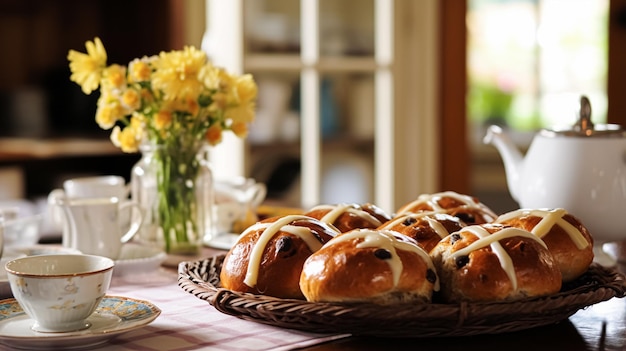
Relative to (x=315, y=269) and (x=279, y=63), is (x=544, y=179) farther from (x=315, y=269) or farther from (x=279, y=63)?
(x=279, y=63)

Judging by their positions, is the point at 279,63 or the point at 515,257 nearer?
the point at 515,257

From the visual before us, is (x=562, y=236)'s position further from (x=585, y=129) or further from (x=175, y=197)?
(x=175, y=197)

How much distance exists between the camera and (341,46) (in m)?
3.06

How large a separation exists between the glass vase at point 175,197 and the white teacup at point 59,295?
0.51 m

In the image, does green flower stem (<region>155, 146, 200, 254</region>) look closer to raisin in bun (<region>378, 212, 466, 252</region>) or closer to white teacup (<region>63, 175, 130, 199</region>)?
white teacup (<region>63, 175, 130, 199</region>)

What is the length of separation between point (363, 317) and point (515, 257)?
0.18 metres

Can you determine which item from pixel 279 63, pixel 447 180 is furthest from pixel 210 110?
pixel 447 180

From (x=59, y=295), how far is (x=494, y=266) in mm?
430

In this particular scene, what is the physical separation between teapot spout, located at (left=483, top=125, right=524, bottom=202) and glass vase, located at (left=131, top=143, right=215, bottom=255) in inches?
19.4

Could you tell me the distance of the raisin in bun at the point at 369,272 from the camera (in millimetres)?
887

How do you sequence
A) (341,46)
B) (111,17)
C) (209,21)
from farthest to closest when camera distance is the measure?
(111,17)
(341,46)
(209,21)

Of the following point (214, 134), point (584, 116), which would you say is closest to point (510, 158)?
point (584, 116)

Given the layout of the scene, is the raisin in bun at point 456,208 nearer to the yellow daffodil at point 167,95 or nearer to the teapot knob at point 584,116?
the teapot knob at point 584,116

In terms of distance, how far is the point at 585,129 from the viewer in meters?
1.39
